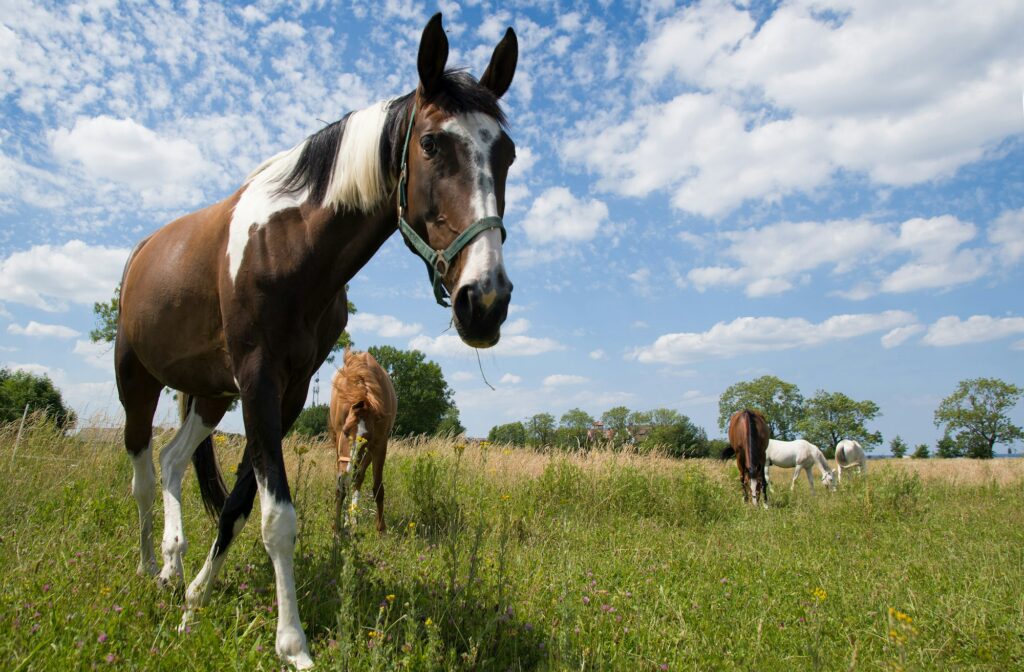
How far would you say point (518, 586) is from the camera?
11.9ft

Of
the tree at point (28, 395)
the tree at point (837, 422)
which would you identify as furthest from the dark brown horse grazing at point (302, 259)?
the tree at point (837, 422)

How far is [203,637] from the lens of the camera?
2307mm

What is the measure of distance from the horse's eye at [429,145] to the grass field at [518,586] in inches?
61.2

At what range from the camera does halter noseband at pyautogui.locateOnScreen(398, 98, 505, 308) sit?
2.01m

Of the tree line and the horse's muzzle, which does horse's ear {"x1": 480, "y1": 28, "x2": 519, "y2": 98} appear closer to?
the horse's muzzle

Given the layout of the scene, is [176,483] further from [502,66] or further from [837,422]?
[837,422]

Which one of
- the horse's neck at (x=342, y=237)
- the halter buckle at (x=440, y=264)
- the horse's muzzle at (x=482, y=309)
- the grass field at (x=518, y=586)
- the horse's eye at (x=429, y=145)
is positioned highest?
the horse's eye at (x=429, y=145)

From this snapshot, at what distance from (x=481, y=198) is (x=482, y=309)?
482 millimetres

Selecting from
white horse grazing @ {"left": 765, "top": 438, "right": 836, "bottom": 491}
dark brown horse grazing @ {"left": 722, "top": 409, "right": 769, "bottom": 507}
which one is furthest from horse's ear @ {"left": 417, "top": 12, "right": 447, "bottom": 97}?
white horse grazing @ {"left": 765, "top": 438, "right": 836, "bottom": 491}

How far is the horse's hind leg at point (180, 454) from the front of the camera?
312 centimetres

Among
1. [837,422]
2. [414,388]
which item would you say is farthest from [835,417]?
[414,388]

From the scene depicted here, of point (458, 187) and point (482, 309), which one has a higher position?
point (458, 187)

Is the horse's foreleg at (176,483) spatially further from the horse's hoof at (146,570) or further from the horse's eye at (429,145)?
the horse's eye at (429,145)

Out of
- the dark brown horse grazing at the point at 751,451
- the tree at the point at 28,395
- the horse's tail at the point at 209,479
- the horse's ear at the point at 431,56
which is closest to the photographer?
the horse's ear at the point at 431,56
